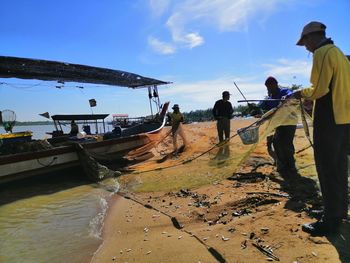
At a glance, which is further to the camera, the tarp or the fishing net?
the tarp

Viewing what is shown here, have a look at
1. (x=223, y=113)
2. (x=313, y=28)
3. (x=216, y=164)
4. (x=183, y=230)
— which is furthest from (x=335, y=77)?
(x=223, y=113)

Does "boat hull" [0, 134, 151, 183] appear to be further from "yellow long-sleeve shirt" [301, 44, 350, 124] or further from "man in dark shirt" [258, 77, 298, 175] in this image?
"yellow long-sleeve shirt" [301, 44, 350, 124]

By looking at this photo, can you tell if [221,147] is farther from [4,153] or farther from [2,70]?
[2,70]

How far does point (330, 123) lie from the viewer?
3.70 m

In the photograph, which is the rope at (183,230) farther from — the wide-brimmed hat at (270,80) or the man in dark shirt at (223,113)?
the man in dark shirt at (223,113)

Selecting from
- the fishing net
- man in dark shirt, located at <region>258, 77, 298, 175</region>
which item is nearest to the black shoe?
the fishing net

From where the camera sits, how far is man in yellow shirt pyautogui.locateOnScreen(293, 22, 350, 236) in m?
3.61

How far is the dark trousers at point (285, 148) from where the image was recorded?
7031 mm

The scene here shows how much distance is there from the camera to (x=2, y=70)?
38.6 feet

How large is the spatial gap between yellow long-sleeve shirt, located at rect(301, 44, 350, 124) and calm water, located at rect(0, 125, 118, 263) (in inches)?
141

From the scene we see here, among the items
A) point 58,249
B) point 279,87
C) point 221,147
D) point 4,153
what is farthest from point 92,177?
point 279,87

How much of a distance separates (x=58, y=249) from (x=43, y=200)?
3438 millimetres

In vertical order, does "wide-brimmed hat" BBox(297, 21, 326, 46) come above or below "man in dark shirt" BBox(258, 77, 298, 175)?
above

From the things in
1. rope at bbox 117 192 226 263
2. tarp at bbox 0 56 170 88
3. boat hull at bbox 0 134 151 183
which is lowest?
rope at bbox 117 192 226 263
